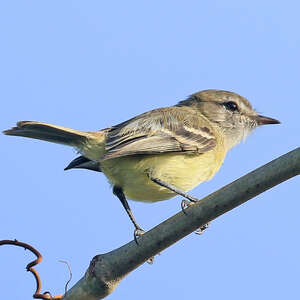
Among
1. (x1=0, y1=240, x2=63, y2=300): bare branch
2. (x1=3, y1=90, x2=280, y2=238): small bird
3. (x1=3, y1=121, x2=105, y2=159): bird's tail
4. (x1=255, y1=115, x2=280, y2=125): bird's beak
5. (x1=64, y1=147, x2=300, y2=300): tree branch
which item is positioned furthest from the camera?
(x1=255, y1=115, x2=280, y2=125): bird's beak

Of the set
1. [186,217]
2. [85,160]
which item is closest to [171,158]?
[85,160]

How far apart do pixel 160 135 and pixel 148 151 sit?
1.40 ft

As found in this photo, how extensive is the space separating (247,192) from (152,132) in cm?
312

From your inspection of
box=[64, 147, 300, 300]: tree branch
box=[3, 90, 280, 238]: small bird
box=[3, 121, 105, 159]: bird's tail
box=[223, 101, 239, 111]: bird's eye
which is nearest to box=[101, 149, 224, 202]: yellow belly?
box=[3, 90, 280, 238]: small bird

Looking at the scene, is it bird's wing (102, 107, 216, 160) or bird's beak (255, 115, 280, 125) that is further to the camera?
bird's beak (255, 115, 280, 125)

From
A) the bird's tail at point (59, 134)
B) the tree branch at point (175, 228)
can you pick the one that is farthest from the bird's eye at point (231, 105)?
the tree branch at point (175, 228)

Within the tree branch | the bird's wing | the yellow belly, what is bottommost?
A: the tree branch

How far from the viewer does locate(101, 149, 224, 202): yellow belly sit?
536 centimetres

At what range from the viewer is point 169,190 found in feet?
17.7

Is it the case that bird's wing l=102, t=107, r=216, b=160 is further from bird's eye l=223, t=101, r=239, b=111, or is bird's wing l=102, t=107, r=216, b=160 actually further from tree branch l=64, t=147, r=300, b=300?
tree branch l=64, t=147, r=300, b=300

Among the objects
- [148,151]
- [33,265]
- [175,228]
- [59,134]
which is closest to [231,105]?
[148,151]

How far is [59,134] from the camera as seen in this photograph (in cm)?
543

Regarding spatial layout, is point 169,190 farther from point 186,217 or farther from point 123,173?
point 186,217

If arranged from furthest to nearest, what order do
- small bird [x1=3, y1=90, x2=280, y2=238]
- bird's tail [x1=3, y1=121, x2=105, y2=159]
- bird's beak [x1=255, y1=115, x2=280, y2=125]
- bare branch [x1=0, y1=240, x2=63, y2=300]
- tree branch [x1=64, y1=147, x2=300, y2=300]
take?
bird's beak [x1=255, y1=115, x2=280, y2=125], small bird [x1=3, y1=90, x2=280, y2=238], bird's tail [x1=3, y1=121, x2=105, y2=159], bare branch [x1=0, y1=240, x2=63, y2=300], tree branch [x1=64, y1=147, x2=300, y2=300]
